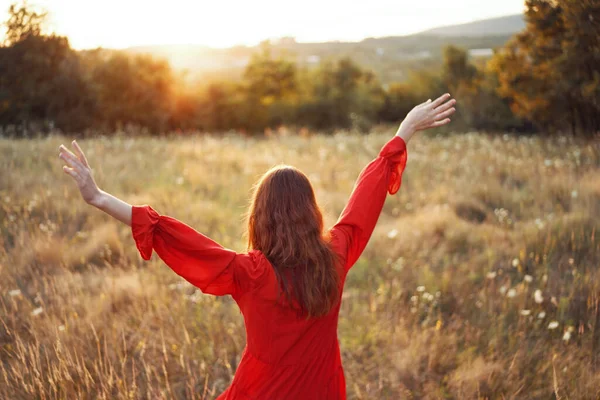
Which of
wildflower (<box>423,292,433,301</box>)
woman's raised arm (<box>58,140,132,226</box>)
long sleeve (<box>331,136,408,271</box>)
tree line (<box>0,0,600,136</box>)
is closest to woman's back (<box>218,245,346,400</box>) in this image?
long sleeve (<box>331,136,408,271</box>)

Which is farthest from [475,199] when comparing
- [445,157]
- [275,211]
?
[275,211]

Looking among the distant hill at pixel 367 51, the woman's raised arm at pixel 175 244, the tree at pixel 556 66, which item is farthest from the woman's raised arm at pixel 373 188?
the distant hill at pixel 367 51

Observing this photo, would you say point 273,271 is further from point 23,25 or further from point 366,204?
point 23,25

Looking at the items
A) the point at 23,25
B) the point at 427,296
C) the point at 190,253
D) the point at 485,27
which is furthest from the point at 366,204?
the point at 485,27

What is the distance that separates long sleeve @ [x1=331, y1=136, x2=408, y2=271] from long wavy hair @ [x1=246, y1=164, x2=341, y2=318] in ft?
0.69

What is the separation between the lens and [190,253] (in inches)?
69.1

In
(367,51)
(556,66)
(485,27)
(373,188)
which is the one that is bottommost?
(373,188)

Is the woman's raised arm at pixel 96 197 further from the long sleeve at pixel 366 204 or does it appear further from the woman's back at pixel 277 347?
the long sleeve at pixel 366 204

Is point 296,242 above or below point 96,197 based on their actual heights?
below

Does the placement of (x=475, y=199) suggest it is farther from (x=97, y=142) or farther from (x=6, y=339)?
(x=97, y=142)

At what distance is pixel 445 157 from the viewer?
8.80m

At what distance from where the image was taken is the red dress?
1.74 meters

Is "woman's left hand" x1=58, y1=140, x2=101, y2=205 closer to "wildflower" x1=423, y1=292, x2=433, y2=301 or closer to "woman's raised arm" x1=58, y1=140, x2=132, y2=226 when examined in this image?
"woman's raised arm" x1=58, y1=140, x2=132, y2=226

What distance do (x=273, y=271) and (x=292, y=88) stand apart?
106ft
